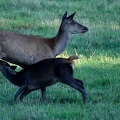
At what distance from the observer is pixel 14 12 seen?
18.3 m

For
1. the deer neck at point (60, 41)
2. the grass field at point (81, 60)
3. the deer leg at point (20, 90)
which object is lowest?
the grass field at point (81, 60)

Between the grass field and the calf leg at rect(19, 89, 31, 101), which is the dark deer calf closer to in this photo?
the calf leg at rect(19, 89, 31, 101)

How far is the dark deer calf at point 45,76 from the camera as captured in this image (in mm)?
9812

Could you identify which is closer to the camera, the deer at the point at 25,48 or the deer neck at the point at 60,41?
the deer at the point at 25,48

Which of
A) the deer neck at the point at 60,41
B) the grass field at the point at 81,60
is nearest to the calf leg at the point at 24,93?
the grass field at the point at 81,60

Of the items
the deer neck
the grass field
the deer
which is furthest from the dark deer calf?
the deer neck

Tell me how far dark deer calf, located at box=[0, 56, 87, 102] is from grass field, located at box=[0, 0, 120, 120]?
21 centimetres

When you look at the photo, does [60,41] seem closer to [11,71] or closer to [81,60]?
[81,60]

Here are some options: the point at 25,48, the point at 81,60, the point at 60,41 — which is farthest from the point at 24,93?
the point at 81,60

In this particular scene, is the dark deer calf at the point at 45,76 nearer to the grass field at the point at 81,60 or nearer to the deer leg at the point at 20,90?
the deer leg at the point at 20,90

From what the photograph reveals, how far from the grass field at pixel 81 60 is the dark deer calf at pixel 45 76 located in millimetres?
215

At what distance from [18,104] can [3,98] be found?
2.35 feet

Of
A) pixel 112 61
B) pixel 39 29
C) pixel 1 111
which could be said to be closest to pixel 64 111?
pixel 1 111

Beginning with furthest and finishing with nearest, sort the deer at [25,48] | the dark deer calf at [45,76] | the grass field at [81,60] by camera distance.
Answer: the deer at [25,48], the dark deer calf at [45,76], the grass field at [81,60]
